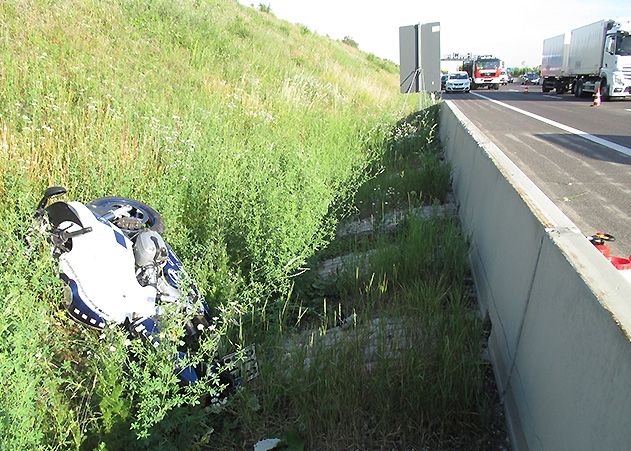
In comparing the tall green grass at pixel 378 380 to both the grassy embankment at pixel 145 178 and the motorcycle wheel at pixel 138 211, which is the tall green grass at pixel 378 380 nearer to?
the grassy embankment at pixel 145 178

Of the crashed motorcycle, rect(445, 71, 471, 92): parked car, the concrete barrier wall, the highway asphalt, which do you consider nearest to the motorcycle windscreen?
the crashed motorcycle

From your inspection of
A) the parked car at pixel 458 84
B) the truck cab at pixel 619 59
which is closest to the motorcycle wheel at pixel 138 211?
the truck cab at pixel 619 59

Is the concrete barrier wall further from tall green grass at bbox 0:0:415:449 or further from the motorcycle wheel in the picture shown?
the motorcycle wheel

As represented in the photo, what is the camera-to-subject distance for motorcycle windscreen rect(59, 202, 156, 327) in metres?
3.24

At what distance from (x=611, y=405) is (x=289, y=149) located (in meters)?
6.14

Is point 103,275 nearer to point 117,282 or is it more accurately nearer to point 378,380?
point 117,282

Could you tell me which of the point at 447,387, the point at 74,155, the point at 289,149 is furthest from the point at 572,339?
the point at 289,149

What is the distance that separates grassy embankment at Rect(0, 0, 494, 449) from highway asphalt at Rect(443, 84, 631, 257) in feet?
9.19

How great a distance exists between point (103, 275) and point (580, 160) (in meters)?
9.28

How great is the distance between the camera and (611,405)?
1.69 meters

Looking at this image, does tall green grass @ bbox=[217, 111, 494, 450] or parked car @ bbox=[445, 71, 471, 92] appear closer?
tall green grass @ bbox=[217, 111, 494, 450]

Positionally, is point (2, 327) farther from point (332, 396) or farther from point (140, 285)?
point (332, 396)

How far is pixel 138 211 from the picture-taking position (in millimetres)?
4480

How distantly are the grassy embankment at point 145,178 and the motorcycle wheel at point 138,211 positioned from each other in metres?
0.23
